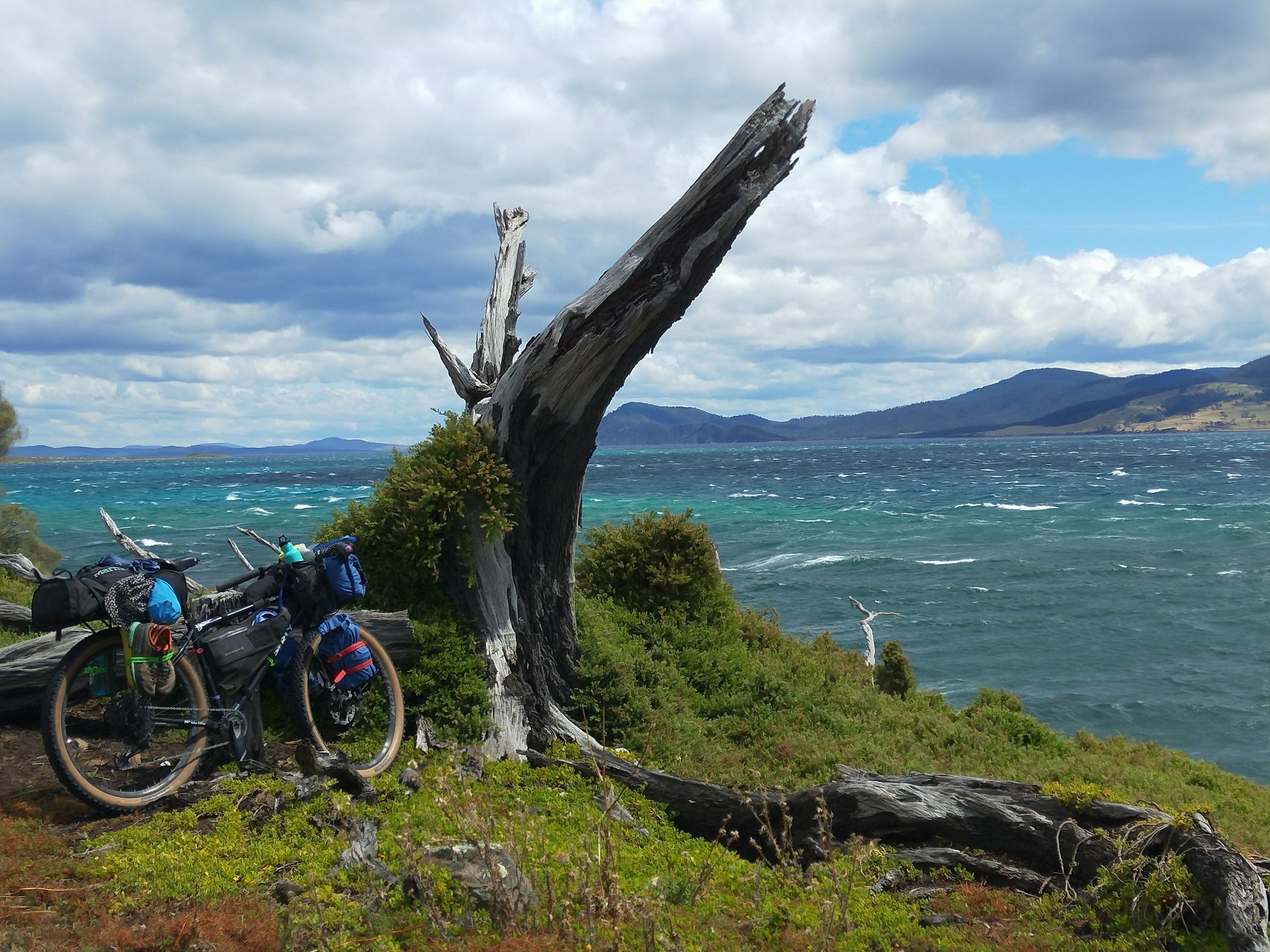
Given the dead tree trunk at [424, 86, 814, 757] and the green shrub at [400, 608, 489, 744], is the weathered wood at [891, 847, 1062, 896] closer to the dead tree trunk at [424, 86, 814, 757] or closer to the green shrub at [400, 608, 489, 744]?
the dead tree trunk at [424, 86, 814, 757]

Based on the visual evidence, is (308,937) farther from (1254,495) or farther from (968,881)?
(1254,495)

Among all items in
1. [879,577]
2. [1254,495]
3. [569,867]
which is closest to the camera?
[569,867]

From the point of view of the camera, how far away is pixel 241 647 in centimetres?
761

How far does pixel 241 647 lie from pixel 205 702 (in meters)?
0.52

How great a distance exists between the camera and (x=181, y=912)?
538 centimetres

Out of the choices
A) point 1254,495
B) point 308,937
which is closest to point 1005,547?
point 1254,495

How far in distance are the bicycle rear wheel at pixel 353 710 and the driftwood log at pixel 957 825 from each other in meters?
1.84

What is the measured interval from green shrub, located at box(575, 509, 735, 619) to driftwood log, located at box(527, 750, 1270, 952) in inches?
164

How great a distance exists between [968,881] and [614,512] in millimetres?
62692

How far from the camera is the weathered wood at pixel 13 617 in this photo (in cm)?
1254

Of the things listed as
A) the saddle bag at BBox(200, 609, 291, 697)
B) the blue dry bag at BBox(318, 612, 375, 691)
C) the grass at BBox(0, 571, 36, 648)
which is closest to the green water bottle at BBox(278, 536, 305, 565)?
the saddle bag at BBox(200, 609, 291, 697)

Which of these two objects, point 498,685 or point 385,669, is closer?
point 385,669

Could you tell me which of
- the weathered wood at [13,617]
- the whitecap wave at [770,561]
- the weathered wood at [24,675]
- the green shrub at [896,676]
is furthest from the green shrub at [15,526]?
the whitecap wave at [770,561]

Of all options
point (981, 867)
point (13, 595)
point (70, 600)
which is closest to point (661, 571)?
point (981, 867)
